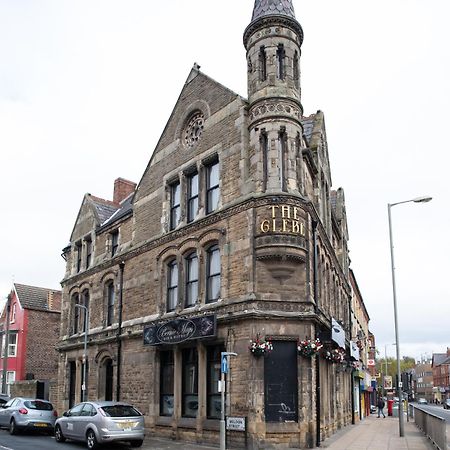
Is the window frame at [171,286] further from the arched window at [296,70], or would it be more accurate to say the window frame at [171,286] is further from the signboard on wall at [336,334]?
the arched window at [296,70]

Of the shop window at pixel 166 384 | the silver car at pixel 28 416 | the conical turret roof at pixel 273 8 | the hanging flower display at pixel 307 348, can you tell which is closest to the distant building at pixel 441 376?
the shop window at pixel 166 384

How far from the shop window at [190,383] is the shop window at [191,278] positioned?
1939 mm

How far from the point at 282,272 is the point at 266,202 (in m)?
2.39

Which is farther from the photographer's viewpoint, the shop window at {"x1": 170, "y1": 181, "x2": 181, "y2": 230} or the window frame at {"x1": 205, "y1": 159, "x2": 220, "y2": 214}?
the shop window at {"x1": 170, "y1": 181, "x2": 181, "y2": 230}

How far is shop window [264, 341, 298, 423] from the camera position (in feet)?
58.5

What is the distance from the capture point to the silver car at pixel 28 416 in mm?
23469

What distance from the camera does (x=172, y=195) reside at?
975 inches

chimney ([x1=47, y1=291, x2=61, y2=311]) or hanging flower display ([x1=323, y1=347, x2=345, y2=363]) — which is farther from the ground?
chimney ([x1=47, y1=291, x2=61, y2=311])

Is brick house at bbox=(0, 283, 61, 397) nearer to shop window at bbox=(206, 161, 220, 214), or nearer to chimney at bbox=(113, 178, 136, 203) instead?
chimney at bbox=(113, 178, 136, 203)

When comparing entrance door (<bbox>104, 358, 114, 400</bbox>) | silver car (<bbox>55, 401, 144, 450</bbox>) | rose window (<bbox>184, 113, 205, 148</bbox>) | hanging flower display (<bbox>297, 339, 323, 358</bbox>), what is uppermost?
rose window (<bbox>184, 113, 205, 148</bbox>)

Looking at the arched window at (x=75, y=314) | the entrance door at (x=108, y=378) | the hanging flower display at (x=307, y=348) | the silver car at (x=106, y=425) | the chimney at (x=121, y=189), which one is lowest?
the silver car at (x=106, y=425)

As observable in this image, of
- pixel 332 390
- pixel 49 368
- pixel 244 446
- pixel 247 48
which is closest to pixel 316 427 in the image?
pixel 244 446

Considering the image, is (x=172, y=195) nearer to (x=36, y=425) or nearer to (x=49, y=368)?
(x=36, y=425)

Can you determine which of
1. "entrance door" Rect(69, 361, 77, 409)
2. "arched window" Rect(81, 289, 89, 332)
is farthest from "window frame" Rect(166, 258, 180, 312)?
"entrance door" Rect(69, 361, 77, 409)
